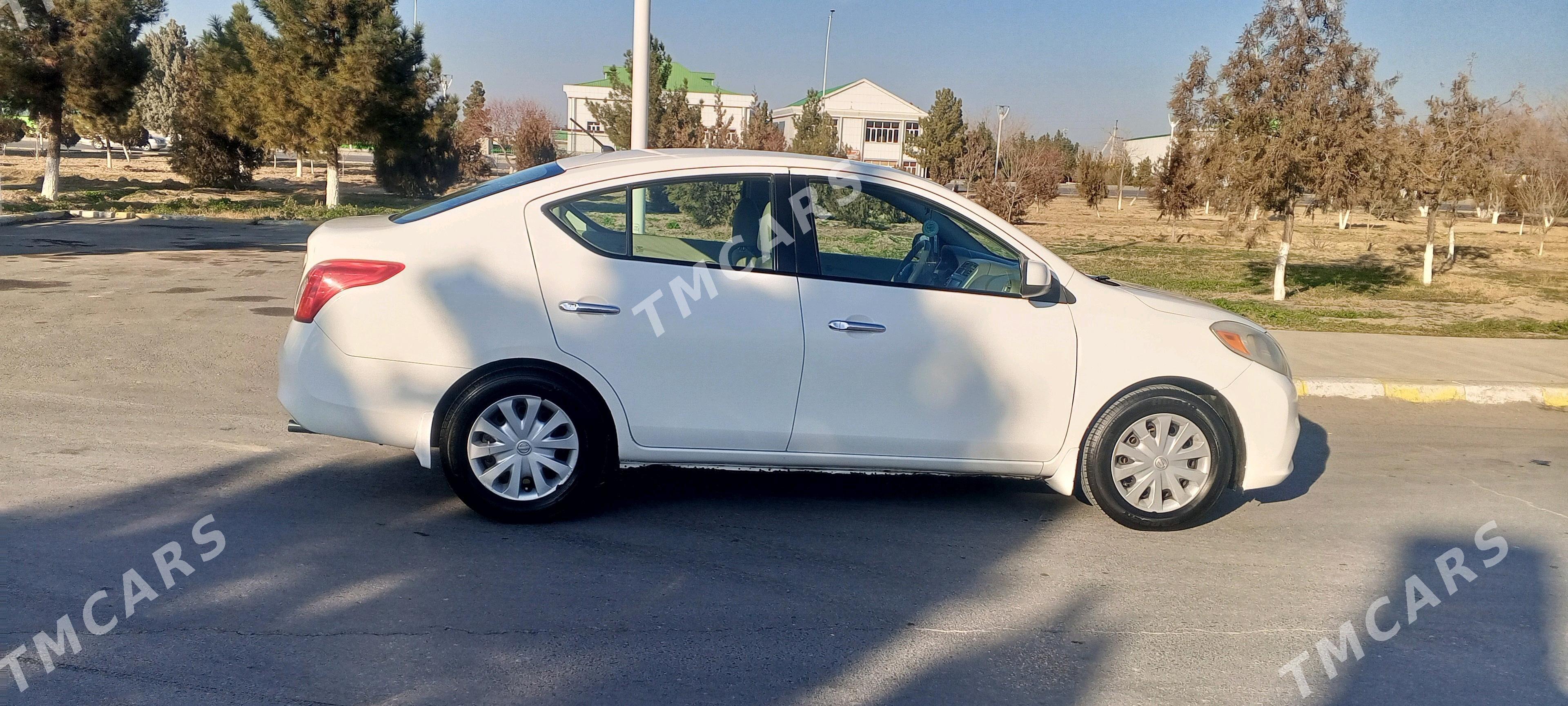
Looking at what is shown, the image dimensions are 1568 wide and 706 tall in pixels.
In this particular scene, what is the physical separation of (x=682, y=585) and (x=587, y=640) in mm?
654

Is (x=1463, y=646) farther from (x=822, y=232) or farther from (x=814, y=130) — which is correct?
(x=814, y=130)

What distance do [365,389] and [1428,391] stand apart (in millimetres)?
8665

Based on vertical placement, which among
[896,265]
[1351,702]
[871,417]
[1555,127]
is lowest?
[1351,702]

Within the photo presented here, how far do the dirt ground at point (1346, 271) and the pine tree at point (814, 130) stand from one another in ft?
26.0

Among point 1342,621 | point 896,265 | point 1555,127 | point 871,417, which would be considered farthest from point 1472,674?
point 1555,127

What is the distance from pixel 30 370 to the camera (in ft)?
26.0

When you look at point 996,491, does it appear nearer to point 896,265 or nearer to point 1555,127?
point 896,265

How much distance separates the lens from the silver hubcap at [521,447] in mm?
5133

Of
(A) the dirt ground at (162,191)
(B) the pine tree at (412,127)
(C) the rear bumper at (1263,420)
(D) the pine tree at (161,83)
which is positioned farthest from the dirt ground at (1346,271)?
(D) the pine tree at (161,83)

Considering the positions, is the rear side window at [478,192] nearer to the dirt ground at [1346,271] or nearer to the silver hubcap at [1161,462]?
the silver hubcap at [1161,462]

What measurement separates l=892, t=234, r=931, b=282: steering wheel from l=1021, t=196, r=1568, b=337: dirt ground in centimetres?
737

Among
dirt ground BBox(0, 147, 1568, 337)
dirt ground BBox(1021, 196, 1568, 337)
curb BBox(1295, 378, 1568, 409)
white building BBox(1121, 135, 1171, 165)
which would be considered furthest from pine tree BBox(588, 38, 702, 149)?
white building BBox(1121, 135, 1171, 165)

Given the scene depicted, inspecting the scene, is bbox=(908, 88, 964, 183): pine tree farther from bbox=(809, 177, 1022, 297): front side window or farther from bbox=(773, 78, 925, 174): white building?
bbox=(809, 177, 1022, 297): front side window

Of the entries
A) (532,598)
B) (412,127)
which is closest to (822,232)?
(532,598)
